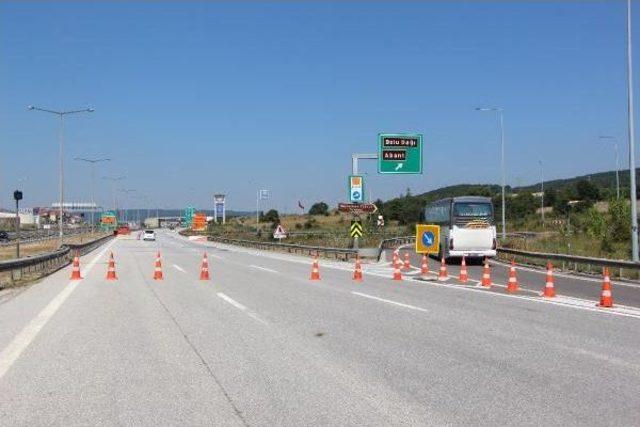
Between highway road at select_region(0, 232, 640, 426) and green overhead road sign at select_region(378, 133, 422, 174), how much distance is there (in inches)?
967

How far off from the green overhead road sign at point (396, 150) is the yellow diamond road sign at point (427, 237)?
1484cm

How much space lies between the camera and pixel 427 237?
27.0 m

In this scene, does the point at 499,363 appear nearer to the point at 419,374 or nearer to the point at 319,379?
the point at 419,374

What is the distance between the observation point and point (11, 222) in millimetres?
181000

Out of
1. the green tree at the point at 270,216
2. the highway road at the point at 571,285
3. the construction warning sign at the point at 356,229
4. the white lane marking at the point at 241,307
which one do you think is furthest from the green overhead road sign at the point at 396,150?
the green tree at the point at 270,216

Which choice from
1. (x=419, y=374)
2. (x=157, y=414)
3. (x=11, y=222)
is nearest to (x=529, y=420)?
(x=419, y=374)

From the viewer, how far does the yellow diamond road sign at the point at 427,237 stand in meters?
26.9

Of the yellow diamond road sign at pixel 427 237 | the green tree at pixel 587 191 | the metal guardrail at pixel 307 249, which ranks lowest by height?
the metal guardrail at pixel 307 249

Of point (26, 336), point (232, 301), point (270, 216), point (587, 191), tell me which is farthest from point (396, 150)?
point (270, 216)

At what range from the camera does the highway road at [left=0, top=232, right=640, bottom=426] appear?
274 inches

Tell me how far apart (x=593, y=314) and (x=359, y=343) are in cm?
601

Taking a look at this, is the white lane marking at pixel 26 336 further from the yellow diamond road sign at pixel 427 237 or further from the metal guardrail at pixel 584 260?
the metal guardrail at pixel 584 260

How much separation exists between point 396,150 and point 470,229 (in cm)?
640

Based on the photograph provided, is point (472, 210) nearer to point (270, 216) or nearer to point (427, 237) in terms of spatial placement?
point (427, 237)
